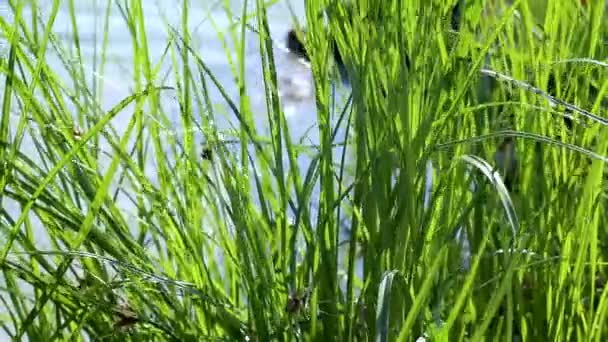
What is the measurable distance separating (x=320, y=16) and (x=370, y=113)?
0.08m

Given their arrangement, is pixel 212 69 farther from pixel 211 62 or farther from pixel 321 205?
pixel 321 205

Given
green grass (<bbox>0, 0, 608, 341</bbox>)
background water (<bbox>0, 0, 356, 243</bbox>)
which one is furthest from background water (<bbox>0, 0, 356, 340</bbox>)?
green grass (<bbox>0, 0, 608, 341</bbox>)

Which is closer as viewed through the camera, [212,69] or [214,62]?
[212,69]

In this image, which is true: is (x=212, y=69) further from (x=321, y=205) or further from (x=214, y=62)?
(x=321, y=205)

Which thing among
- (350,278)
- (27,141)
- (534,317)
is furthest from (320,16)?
(27,141)

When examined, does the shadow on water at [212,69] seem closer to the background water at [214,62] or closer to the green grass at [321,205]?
the background water at [214,62]

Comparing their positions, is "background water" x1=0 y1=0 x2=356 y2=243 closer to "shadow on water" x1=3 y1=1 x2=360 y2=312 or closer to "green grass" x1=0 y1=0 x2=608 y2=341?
"shadow on water" x1=3 y1=1 x2=360 y2=312

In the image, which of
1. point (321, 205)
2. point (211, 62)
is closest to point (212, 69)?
point (211, 62)

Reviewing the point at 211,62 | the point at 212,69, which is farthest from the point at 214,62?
the point at 212,69

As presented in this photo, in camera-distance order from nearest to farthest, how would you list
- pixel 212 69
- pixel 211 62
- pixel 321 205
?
pixel 321 205 < pixel 212 69 < pixel 211 62

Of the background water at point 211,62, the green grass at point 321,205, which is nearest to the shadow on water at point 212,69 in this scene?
the background water at point 211,62

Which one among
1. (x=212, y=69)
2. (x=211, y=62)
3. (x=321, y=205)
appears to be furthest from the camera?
(x=211, y=62)

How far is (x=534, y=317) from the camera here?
72 cm

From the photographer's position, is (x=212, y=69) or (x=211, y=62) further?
(x=211, y=62)
